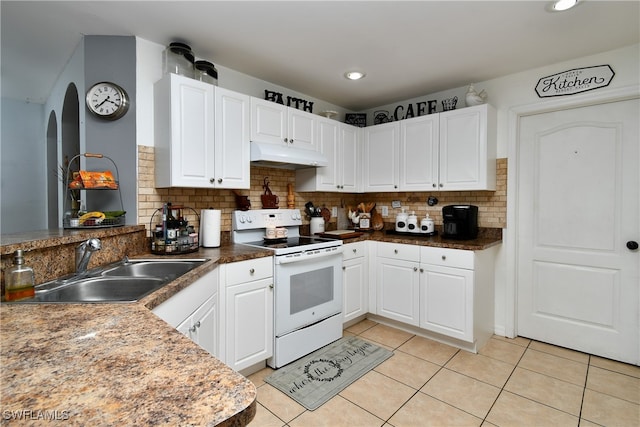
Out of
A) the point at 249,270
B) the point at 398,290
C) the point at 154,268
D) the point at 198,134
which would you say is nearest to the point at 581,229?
the point at 398,290

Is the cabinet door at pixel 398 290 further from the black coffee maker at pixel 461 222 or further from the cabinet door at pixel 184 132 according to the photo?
the cabinet door at pixel 184 132

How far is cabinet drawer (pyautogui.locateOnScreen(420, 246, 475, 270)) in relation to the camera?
264 cm

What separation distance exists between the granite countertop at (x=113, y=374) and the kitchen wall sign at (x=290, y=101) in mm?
2368

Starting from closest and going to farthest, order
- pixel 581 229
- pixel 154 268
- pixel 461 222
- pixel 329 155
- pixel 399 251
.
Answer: pixel 154 268
pixel 581 229
pixel 461 222
pixel 399 251
pixel 329 155

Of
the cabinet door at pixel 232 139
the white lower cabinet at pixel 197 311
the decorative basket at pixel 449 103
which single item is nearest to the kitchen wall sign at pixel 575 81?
the decorative basket at pixel 449 103

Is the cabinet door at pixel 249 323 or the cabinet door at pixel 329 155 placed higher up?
the cabinet door at pixel 329 155

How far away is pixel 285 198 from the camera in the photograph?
3.30 m

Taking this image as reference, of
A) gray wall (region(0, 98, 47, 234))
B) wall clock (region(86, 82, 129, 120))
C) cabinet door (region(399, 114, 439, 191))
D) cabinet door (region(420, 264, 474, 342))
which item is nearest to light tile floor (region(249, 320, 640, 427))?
cabinet door (region(420, 264, 474, 342))

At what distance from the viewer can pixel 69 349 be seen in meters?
0.81

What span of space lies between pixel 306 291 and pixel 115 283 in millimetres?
1360

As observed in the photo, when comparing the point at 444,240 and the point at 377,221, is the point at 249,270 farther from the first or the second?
the point at 377,221

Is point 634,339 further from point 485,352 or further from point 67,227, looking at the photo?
point 67,227

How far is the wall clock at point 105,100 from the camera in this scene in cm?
220

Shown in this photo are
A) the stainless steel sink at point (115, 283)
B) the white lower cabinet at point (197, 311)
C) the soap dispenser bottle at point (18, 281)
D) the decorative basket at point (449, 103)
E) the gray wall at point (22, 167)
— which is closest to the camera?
the soap dispenser bottle at point (18, 281)
